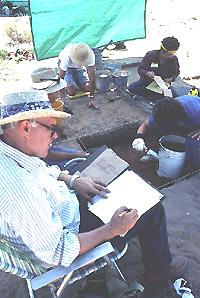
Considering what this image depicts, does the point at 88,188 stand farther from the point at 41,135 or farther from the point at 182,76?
the point at 182,76

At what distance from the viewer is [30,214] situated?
201cm

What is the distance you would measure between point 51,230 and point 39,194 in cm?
21

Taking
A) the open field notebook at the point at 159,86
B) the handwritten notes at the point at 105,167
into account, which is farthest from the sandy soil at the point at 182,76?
the open field notebook at the point at 159,86

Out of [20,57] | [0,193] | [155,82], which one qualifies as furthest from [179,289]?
[20,57]

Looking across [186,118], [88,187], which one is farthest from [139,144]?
[88,187]

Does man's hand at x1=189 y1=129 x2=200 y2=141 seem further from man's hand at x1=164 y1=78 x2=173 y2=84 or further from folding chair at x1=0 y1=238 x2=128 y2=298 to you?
folding chair at x1=0 y1=238 x2=128 y2=298

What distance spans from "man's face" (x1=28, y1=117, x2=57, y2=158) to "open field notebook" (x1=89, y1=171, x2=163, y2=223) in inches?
24.8

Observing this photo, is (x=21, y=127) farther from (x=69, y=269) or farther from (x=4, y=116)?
(x=69, y=269)

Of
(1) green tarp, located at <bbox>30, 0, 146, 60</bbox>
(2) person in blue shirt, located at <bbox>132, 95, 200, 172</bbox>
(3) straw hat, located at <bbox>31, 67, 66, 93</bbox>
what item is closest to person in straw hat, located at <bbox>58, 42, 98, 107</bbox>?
(3) straw hat, located at <bbox>31, 67, 66, 93</bbox>

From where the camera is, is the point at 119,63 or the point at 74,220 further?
the point at 119,63

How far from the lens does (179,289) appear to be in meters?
2.77

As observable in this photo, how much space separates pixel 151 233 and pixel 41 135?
3.64 ft

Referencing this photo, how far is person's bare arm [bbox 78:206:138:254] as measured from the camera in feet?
7.35

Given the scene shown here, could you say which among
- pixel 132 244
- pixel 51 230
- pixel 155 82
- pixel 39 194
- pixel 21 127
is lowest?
pixel 132 244
